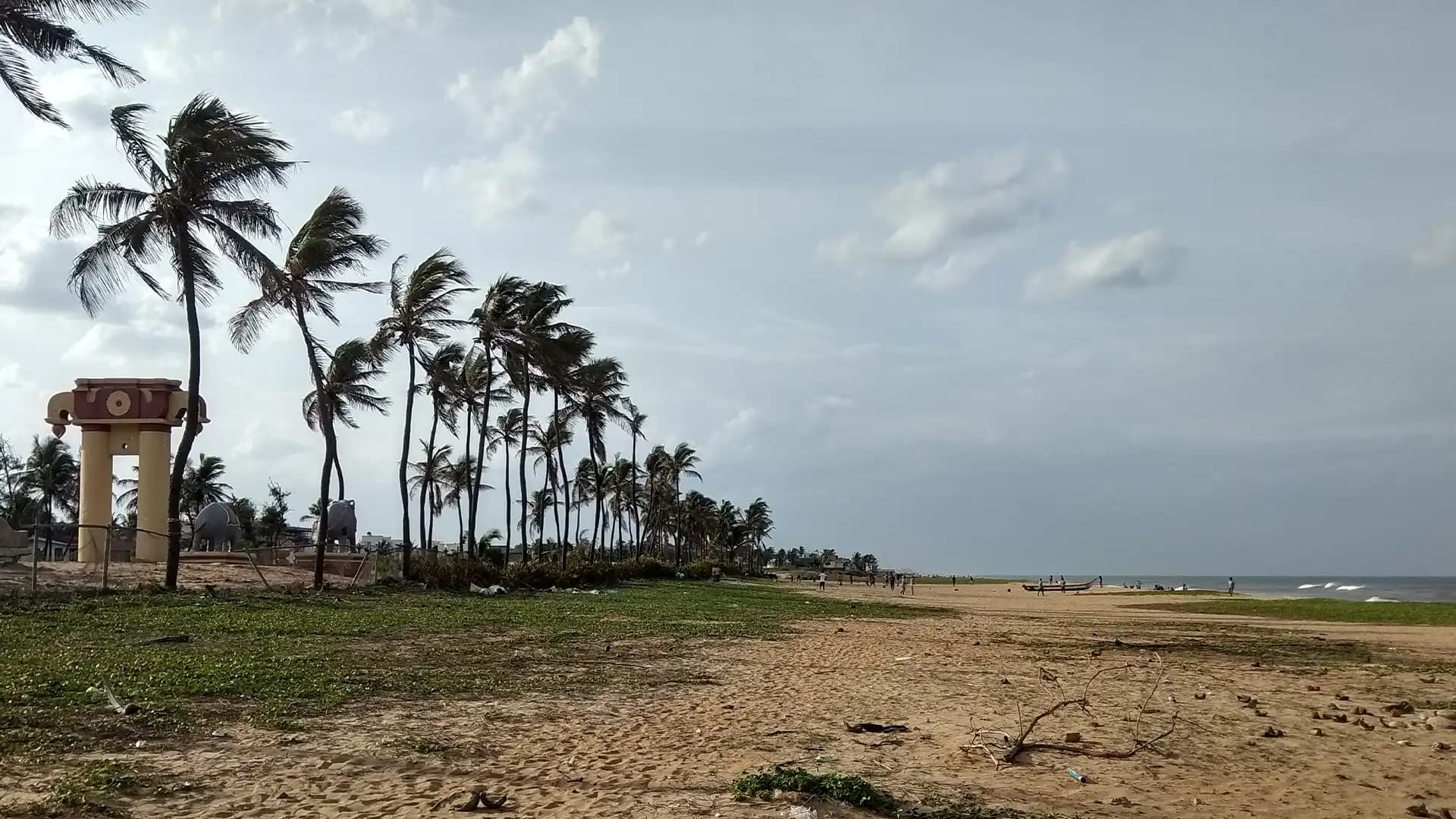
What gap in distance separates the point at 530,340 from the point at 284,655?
26295mm

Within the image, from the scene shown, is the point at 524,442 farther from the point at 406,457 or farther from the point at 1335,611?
the point at 1335,611

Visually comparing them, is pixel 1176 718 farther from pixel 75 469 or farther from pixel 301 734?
pixel 75 469

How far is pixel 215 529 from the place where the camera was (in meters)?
37.0

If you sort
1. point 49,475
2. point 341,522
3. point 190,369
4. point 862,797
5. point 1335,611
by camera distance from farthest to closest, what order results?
point 49,475
point 1335,611
point 341,522
point 190,369
point 862,797

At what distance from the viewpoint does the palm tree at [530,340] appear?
3841 centimetres

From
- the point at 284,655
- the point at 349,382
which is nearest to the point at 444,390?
the point at 349,382

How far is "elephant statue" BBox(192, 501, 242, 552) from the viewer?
3691 centimetres

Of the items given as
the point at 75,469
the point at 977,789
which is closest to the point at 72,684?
the point at 977,789

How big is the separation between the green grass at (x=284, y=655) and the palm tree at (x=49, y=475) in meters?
44.4

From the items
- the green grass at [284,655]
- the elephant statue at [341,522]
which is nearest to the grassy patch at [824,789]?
the green grass at [284,655]

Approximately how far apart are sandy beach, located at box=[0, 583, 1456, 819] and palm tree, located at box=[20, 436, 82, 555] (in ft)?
185

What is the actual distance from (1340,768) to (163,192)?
21991 mm

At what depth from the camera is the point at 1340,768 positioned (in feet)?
29.5

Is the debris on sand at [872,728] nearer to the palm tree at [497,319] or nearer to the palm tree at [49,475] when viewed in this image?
the palm tree at [497,319]
